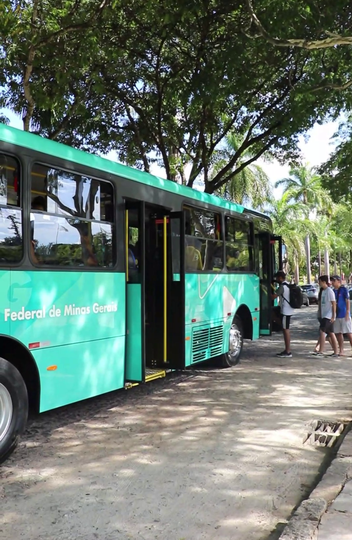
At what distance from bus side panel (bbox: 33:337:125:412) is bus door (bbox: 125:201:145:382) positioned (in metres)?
0.14

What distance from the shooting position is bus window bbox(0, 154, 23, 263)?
15.4 feet

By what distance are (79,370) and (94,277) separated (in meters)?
1.04

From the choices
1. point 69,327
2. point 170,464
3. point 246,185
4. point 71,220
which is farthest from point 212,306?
point 246,185

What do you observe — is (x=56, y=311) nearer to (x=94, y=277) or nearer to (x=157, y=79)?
(x=94, y=277)

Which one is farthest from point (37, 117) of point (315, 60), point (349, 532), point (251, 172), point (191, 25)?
point (251, 172)

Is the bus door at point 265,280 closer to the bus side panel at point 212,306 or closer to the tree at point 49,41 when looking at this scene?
the bus side panel at point 212,306

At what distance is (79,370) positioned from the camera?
5562mm

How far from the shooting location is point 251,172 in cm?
2939


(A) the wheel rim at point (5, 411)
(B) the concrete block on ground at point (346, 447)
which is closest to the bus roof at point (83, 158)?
(A) the wheel rim at point (5, 411)

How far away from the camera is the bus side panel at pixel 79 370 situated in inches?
201

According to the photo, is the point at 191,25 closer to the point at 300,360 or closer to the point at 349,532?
the point at 300,360

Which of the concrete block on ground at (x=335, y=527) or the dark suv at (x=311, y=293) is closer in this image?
the concrete block on ground at (x=335, y=527)

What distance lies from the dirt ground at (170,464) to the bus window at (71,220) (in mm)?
1894

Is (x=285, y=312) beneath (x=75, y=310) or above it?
beneath
